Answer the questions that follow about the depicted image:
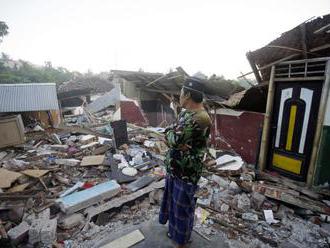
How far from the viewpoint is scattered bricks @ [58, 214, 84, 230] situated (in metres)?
3.37

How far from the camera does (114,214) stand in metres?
3.71

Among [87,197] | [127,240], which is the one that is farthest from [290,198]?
[87,197]

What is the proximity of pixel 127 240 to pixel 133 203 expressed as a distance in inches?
47.0

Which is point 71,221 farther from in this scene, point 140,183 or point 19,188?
point 19,188

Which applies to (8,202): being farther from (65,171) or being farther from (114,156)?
(114,156)

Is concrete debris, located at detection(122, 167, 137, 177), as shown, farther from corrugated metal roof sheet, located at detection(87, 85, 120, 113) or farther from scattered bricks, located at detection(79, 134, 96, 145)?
corrugated metal roof sheet, located at detection(87, 85, 120, 113)

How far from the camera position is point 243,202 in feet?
13.3

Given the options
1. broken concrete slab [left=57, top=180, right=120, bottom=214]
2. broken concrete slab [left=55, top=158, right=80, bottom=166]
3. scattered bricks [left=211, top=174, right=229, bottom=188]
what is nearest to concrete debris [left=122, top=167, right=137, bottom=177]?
broken concrete slab [left=57, top=180, right=120, bottom=214]

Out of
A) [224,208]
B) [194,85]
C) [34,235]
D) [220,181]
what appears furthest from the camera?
[220,181]

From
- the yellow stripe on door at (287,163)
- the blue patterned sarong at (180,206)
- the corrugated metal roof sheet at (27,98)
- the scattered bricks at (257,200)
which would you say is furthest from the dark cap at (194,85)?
the corrugated metal roof sheet at (27,98)

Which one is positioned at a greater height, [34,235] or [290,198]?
[290,198]

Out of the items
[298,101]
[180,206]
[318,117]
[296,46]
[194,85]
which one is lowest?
[180,206]

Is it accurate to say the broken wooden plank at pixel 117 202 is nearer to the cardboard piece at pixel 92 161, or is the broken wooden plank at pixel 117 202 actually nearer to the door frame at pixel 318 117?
the cardboard piece at pixel 92 161

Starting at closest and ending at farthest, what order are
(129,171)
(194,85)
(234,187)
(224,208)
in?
(194,85), (224,208), (234,187), (129,171)
